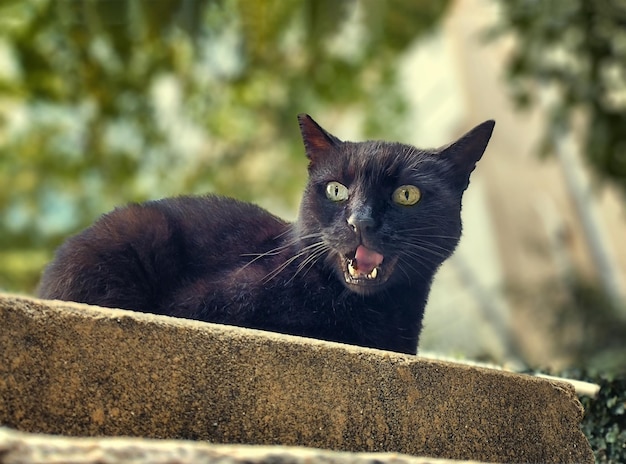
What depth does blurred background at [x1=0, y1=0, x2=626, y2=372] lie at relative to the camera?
2518 mm

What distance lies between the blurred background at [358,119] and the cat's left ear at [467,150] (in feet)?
1.12

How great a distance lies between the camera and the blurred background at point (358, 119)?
2.52 meters

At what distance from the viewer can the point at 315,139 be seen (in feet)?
3.85

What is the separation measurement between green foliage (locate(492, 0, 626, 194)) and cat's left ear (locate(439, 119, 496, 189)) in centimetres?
147

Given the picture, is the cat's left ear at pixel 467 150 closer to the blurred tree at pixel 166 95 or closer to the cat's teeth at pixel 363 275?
the cat's teeth at pixel 363 275

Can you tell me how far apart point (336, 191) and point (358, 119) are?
4281 millimetres

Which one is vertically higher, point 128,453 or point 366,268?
point 366,268

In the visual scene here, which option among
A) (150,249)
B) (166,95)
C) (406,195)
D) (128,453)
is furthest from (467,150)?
(166,95)

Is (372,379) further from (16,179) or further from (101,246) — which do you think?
(16,179)

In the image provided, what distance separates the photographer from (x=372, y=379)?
0.96 m

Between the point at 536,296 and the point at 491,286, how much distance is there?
0.83 meters

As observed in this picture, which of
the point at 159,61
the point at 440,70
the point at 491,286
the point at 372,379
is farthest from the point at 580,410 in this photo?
the point at 440,70

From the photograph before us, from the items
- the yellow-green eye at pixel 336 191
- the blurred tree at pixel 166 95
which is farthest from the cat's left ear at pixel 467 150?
the blurred tree at pixel 166 95

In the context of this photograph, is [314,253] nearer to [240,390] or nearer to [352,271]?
[352,271]
